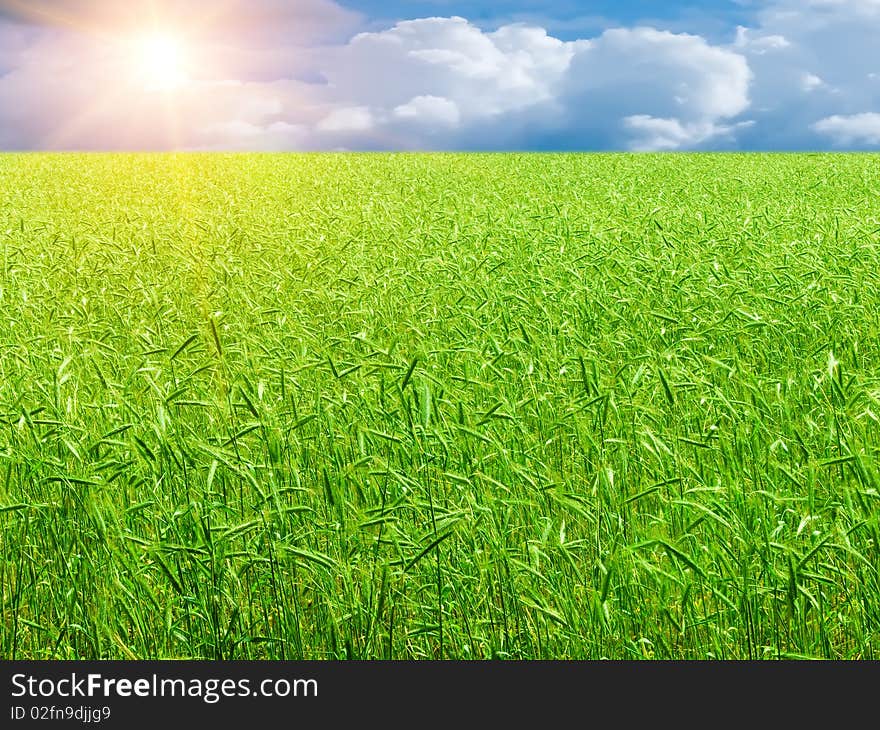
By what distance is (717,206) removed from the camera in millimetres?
14070

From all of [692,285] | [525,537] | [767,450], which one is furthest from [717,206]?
[525,537]

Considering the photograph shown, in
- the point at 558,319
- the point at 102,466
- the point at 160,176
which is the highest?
the point at 160,176

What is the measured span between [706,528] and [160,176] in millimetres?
20987

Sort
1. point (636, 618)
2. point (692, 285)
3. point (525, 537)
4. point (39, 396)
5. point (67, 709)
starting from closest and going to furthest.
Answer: point (67, 709)
point (636, 618)
point (525, 537)
point (39, 396)
point (692, 285)

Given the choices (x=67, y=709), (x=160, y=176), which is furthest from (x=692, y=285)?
(x=160, y=176)

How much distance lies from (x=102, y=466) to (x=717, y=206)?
1277cm

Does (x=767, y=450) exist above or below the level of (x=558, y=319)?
below

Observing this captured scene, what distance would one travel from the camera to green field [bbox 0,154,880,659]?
2670 mm

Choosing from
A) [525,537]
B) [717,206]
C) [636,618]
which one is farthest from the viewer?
[717,206]

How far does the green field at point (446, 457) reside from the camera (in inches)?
105

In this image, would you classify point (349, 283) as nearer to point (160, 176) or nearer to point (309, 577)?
point (309, 577)

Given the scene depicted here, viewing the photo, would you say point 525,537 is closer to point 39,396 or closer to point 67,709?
point 67,709

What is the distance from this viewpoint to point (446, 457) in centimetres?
358

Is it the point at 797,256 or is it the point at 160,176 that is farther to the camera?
the point at 160,176
